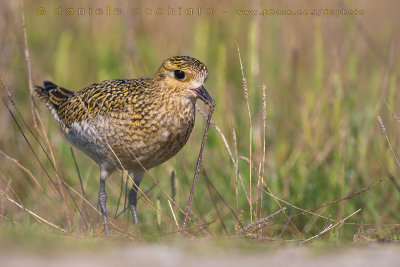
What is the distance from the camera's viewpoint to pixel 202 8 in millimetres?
7699

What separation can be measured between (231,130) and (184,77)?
1475mm

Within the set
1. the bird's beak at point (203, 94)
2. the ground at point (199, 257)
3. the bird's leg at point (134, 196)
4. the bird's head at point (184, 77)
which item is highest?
the bird's head at point (184, 77)

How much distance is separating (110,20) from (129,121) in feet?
13.2

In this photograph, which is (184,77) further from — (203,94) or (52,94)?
(52,94)

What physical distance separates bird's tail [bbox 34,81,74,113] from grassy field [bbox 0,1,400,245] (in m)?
0.25

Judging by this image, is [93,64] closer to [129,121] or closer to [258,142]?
[258,142]

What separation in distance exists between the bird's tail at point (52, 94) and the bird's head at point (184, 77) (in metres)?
1.32

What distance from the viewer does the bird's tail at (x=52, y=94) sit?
218 inches

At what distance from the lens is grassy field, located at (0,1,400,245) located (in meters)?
4.78

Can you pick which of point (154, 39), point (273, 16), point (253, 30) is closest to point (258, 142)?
point (253, 30)

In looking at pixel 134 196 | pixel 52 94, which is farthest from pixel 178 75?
pixel 52 94

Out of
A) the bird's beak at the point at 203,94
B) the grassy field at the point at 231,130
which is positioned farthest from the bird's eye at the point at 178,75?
the grassy field at the point at 231,130

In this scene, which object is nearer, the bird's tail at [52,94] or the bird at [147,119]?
the bird at [147,119]

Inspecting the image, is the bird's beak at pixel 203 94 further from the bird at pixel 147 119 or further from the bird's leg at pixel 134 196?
the bird's leg at pixel 134 196
